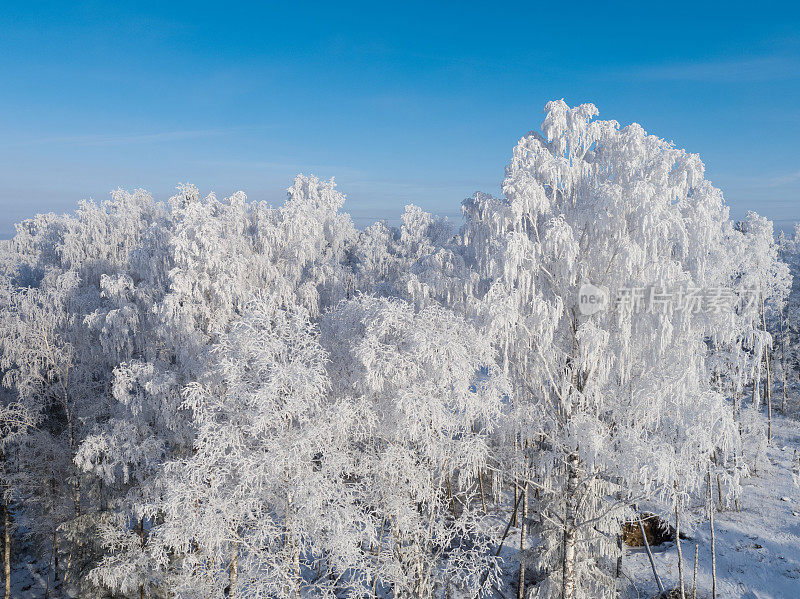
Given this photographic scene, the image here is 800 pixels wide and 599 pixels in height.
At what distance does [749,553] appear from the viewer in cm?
1523

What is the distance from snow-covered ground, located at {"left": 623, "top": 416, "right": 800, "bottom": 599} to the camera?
536 inches

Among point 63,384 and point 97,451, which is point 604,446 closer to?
point 97,451

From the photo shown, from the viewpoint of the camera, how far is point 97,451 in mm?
12508

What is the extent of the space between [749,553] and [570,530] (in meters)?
9.94

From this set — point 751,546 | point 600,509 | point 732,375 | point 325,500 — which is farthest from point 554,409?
point 751,546

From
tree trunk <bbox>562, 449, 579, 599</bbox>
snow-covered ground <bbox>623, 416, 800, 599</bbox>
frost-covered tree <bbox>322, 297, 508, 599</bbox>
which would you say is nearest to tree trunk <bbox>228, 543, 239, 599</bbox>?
frost-covered tree <bbox>322, 297, 508, 599</bbox>

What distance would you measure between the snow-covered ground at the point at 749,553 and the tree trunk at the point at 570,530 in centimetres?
390

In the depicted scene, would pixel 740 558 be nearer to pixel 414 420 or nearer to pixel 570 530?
pixel 570 530

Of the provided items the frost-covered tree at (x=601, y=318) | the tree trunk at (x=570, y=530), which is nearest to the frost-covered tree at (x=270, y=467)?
the frost-covered tree at (x=601, y=318)

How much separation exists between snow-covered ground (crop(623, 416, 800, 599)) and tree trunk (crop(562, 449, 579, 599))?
390 cm

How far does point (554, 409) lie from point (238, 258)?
10620 mm

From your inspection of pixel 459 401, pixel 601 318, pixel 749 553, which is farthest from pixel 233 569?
pixel 749 553

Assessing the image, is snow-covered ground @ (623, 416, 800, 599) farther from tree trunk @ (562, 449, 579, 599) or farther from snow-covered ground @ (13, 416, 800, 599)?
tree trunk @ (562, 449, 579, 599)

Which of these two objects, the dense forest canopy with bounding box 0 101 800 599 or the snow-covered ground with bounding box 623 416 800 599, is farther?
the snow-covered ground with bounding box 623 416 800 599
